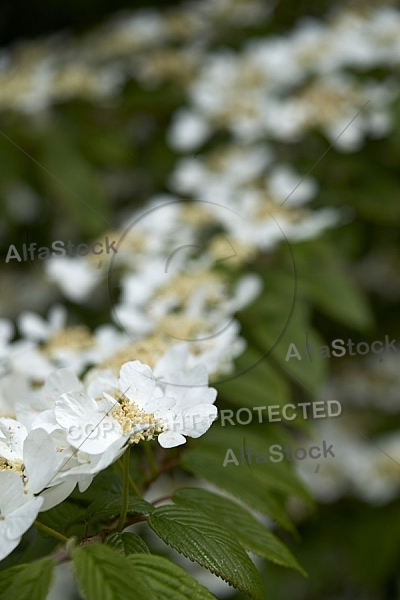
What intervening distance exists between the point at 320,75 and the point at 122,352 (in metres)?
0.86

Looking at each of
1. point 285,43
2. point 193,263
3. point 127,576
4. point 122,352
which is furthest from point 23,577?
point 285,43

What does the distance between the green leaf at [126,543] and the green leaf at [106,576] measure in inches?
1.1

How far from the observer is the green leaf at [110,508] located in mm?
430

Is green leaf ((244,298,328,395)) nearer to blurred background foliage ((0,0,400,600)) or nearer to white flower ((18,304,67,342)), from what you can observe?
blurred background foliage ((0,0,400,600))

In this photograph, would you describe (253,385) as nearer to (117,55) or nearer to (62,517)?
(62,517)

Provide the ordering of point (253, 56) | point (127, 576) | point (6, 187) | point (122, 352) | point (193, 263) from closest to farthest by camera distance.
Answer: point (127, 576), point (122, 352), point (193, 263), point (6, 187), point (253, 56)

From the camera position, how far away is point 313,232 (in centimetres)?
91

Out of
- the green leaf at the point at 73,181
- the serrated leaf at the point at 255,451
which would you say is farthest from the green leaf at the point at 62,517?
the green leaf at the point at 73,181

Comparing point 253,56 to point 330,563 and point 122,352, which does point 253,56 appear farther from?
point 330,563

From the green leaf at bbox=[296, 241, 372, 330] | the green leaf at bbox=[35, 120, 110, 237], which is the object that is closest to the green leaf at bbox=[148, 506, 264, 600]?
the green leaf at bbox=[296, 241, 372, 330]

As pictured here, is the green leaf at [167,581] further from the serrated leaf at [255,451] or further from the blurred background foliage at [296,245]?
the blurred background foliage at [296,245]

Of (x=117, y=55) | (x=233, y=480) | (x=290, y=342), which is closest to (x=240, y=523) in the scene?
(x=233, y=480)

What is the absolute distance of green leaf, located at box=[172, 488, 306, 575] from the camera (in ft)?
1.55

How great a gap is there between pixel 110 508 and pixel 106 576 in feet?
0.27
